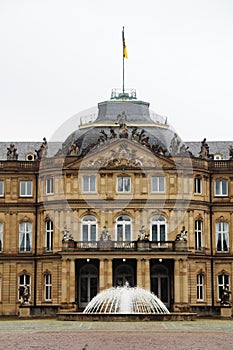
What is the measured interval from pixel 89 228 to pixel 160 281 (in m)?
7.33

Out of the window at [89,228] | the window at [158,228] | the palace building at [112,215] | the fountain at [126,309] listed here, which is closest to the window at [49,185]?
the palace building at [112,215]

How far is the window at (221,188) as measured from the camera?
236ft

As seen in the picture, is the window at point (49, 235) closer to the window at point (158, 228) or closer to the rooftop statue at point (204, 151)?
the window at point (158, 228)

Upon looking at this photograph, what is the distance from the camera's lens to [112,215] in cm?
6888

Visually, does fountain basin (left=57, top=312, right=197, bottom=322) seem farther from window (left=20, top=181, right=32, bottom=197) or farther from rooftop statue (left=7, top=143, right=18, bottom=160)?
rooftop statue (left=7, top=143, right=18, bottom=160)

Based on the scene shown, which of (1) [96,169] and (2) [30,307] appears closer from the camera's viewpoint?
(2) [30,307]

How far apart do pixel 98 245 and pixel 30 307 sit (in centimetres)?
714

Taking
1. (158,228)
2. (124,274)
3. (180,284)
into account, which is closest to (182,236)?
(180,284)

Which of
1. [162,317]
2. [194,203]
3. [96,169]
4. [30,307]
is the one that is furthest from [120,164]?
[162,317]

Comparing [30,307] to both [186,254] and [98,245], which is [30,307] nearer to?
[98,245]

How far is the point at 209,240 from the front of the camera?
70812 millimetres

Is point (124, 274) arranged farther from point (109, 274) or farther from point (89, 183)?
point (89, 183)

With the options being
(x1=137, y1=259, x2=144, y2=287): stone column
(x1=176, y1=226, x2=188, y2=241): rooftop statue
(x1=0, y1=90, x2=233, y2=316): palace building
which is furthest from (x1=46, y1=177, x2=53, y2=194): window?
(x1=176, y1=226, x2=188, y2=241): rooftop statue

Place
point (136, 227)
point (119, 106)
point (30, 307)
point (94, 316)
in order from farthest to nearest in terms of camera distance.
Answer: point (119, 106)
point (136, 227)
point (30, 307)
point (94, 316)
